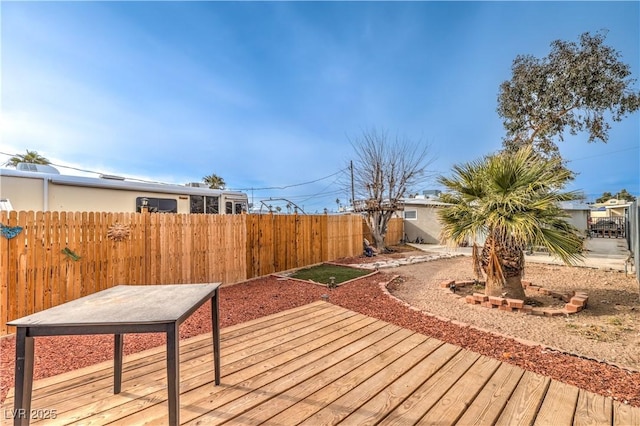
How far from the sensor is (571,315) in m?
4.23

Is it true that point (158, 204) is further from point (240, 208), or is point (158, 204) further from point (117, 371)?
point (117, 371)

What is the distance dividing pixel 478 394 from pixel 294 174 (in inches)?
1498

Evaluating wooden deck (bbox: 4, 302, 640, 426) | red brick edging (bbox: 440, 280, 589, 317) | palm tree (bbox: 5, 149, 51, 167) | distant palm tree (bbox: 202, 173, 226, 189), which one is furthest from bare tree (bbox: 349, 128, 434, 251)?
palm tree (bbox: 5, 149, 51, 167)

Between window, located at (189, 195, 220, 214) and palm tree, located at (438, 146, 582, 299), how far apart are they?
8.47 m

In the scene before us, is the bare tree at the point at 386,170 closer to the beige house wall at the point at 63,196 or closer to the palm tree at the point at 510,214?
the palm tree at the point at 510,214

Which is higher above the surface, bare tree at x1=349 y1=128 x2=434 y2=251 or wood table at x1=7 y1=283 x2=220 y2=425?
bare tree at x1=349 y1=128 x2=434 y2=251

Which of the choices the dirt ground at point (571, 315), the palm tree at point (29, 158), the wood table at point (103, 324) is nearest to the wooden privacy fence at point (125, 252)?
the wood table at point (103, 324)

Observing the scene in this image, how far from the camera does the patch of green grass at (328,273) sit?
670cm

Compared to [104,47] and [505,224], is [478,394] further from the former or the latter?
[104,47]

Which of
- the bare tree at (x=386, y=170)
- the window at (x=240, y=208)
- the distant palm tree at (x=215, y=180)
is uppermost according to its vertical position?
the distant palm tree at (x=215, y=180)

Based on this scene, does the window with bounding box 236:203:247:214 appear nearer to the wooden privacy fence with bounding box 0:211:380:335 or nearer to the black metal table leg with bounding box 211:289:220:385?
the wooden privacy fence with bounding box 0:211:380:335

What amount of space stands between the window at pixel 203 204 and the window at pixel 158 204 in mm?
646

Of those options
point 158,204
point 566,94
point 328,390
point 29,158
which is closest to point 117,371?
point 328,390

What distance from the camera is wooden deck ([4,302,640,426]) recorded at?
1.63 metres
